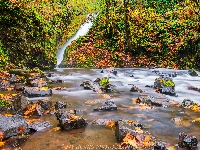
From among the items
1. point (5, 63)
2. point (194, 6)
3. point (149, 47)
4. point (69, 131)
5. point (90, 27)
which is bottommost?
point (69, 131)

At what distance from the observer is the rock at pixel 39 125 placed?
3.67 m

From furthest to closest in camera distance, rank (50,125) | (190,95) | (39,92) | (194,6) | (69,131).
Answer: (194,6)
(190,95)
(39,92)
(50,125)
(69,131)

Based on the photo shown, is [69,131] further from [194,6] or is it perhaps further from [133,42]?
[194,6]

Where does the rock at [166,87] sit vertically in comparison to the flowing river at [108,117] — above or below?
above

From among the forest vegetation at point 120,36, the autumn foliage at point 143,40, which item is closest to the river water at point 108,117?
the forest vegetation at point 120,36

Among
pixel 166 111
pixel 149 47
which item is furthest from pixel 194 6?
pixel 166 111

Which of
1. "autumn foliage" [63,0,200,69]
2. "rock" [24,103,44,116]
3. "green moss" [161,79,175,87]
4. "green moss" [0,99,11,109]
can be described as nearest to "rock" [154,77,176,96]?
"green moss" [161,79,175,87]

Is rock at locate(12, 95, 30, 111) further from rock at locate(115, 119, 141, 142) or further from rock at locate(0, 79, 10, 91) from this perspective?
rock at locate(0, 79, 10, 91)

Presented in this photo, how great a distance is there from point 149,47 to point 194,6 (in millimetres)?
5119

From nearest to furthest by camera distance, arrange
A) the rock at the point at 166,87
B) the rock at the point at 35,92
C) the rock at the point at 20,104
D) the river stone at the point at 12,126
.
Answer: the river stone at the point at 12,126
the rock at the point at 20,104
the rock at the point at 35,92
the rock at the point at 166,87

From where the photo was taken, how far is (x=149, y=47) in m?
15.9

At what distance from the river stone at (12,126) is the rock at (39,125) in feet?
0.41

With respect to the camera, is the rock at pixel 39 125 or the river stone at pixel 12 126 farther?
the rock at pixel 39 125

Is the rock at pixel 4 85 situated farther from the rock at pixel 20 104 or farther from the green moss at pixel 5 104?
the rock at pixel 20 104
